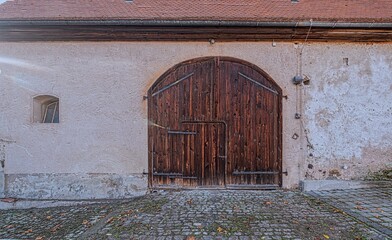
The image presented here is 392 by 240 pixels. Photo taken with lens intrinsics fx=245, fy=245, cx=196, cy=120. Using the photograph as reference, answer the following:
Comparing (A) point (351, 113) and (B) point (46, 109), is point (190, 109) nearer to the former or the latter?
(B) point (46, 109)

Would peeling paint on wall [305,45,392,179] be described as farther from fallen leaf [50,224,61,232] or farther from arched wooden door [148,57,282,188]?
fallen leaf [50,224,61,232]

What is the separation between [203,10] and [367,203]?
15.7 feet

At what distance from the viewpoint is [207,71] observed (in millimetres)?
5031

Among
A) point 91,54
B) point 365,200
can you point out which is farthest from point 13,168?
point 365,200

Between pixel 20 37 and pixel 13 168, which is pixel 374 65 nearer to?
pixel 20 37

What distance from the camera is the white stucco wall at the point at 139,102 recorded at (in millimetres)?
4957

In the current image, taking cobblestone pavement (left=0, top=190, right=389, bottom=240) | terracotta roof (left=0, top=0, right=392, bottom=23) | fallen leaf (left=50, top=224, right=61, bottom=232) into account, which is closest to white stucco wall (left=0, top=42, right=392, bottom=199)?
terracotta roof (left=0, top=0, right=392, bottom=23)

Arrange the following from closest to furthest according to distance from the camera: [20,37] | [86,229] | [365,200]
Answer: [86,229], [365,200], [20,37]

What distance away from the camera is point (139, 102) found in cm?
499

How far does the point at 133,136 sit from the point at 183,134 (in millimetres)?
1019

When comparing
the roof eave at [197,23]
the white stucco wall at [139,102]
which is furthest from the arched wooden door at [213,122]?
the roof eave at [197,23]

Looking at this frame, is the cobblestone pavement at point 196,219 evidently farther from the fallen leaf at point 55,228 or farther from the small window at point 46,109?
the small window at point 46,109

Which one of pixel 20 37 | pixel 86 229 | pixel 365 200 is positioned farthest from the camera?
pixel 20 37

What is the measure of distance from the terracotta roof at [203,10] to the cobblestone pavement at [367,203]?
10.8 feet
